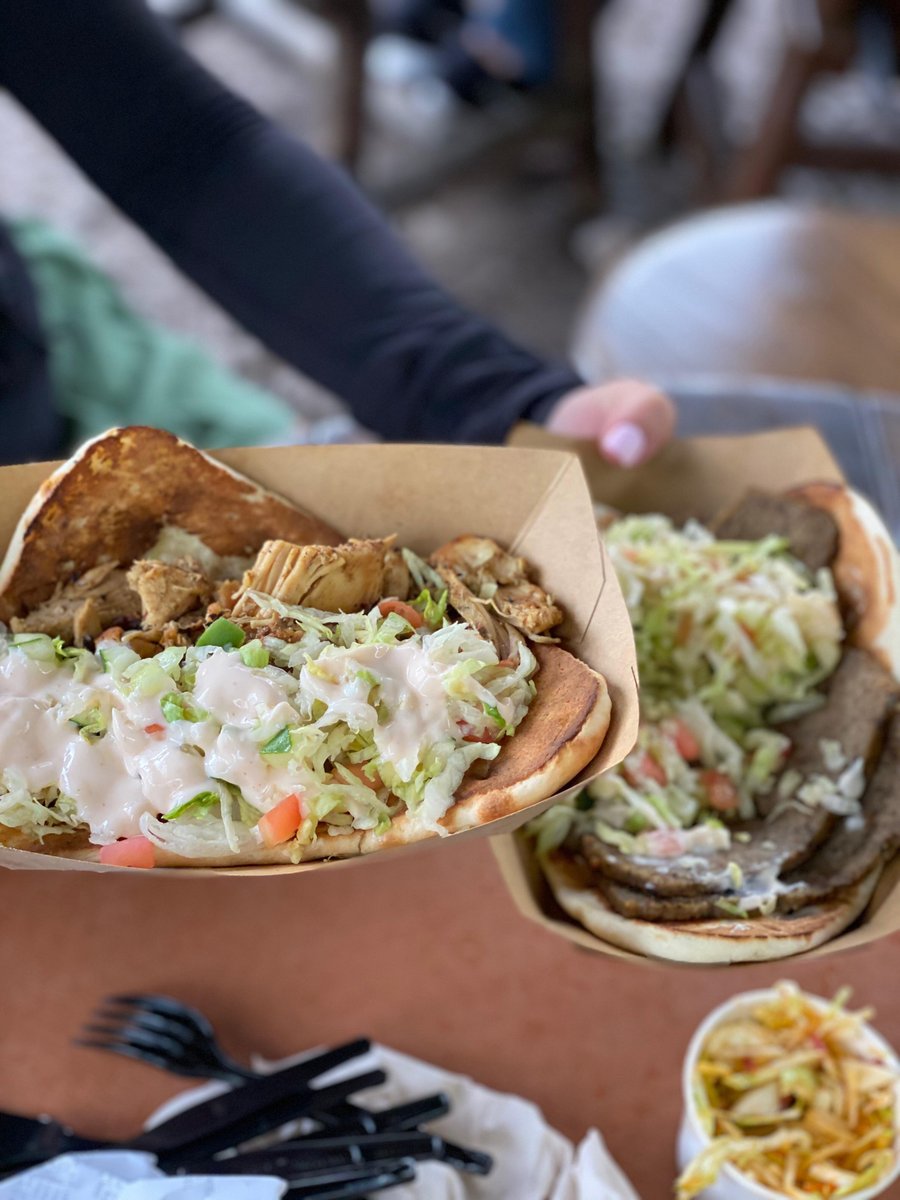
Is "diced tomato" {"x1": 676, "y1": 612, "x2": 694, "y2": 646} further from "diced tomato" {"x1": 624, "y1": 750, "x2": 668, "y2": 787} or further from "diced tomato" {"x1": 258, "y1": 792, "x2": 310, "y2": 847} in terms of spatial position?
"diced tomato" {"x1": 258, "y1": 792, "x2": 310, "y2": 847}

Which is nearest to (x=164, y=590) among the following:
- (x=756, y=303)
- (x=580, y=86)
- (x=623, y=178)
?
(x=756, y=303)

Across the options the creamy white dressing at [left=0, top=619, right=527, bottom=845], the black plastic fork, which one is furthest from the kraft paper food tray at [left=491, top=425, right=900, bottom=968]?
the black plastic fork

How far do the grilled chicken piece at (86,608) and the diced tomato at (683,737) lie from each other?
0.79 metres

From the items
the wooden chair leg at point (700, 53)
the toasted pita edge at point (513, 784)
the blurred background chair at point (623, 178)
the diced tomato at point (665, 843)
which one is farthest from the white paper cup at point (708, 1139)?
the wooden chair leg at point (700, 53)

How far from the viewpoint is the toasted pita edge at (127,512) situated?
4.42ft

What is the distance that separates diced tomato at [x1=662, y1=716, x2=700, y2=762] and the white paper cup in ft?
1.17

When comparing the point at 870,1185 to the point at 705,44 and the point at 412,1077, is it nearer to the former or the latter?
the point at 412,1077

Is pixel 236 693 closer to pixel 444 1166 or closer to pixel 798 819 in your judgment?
pixel 444 1166

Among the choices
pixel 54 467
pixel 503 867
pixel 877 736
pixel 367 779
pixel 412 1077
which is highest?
pixel 54 467

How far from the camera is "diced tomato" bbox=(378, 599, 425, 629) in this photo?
133 cm

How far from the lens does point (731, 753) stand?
1677 millimetres

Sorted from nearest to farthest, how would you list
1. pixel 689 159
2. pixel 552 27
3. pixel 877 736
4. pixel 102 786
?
pixel 102 786 < pixel 877 736 < pixel 552 27 < pixel 689 159

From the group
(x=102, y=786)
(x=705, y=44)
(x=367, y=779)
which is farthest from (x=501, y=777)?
(x=705, y=44)

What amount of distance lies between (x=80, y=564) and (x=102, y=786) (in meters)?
0.33
